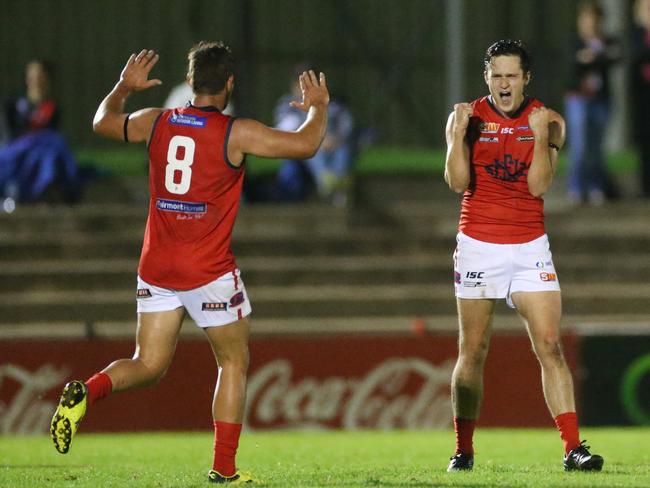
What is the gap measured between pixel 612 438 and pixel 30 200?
771cm

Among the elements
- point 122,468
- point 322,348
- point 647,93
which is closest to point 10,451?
point 122,468

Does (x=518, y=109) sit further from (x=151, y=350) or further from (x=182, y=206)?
(x=151, y=350)

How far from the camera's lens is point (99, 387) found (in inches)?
279

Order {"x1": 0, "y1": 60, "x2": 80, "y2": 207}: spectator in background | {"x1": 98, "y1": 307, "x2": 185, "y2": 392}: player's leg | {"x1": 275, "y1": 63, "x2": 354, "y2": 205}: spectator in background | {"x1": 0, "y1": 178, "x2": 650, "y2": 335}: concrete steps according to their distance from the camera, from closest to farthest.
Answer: {"x1": 98, "y1": 307, "x2": 185, "y2": 392}: player's leg < {"x1": 0, "y1": 178, "x2": 650, "y2": 335}: concrete steps < {"x1": 0, "y1": 60, "x2": 80, "y2": 207}: spectator in background < {"x1": 275, "y1": 63, "x2": 354, "y2": 205}: spectator in background

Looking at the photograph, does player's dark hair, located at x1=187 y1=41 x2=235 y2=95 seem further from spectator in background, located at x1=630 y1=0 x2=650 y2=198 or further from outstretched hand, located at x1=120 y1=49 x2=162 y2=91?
spectator in background, located at x1=630 y1=0 x2=650 y2=198

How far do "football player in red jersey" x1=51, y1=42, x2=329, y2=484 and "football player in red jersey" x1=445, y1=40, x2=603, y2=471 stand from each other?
100cm

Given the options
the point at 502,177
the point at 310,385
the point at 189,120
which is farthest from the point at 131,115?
the point at 310,385

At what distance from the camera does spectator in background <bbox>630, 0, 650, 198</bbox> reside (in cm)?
1563

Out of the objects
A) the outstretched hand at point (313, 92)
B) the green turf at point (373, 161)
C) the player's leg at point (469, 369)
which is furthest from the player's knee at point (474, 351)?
the green turf at point (373, 161)

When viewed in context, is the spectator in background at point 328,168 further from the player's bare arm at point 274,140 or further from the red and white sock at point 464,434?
the player's bare arm at point 274,140

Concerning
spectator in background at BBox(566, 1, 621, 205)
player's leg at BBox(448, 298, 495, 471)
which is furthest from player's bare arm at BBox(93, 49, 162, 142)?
spectator in background at BBox(566, 1, 621, 205)

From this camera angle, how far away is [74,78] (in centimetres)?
2156

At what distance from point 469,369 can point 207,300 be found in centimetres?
155

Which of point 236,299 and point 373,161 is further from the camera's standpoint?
point 373,161
